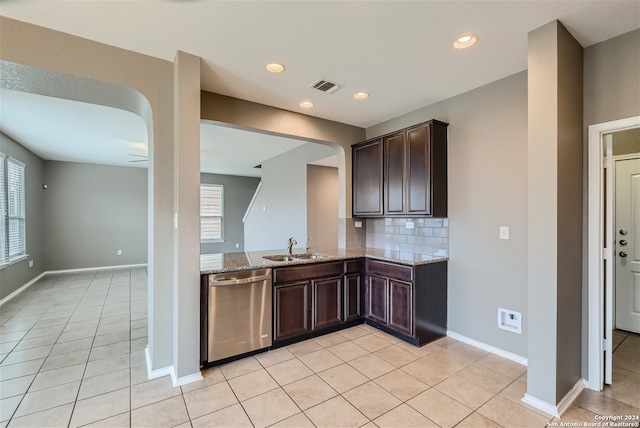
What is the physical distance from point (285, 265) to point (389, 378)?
1385 mm

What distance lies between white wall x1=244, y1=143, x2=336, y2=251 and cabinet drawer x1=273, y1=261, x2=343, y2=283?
1.93 meters

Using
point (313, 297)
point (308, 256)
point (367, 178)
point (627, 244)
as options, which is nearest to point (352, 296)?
point (313, 297)

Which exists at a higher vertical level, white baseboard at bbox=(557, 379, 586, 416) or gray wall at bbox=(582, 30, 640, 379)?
gray wall at bbox=(582, 30, 640, 379)

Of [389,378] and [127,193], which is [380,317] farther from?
[127,193]

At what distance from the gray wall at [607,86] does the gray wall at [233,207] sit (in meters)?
8.66

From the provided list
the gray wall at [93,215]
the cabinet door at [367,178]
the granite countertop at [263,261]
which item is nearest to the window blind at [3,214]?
the gray wall at [93,215]

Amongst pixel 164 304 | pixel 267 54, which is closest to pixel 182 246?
pixel 164 304

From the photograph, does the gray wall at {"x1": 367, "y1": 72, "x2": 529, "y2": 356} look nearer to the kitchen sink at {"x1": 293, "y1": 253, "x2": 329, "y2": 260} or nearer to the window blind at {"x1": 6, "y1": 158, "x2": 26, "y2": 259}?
the kitchen sink at {"x1": 293, "y1": 253, "x2": 329, "y2": 260}

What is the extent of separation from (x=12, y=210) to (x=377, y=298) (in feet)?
21.2

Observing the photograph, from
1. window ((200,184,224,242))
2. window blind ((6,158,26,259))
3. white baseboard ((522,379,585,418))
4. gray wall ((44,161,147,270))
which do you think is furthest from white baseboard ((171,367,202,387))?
window ((200,184,224,242))

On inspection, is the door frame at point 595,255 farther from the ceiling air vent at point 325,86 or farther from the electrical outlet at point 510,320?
the ceiling air vent at point 325,86

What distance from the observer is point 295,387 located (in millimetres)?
2301

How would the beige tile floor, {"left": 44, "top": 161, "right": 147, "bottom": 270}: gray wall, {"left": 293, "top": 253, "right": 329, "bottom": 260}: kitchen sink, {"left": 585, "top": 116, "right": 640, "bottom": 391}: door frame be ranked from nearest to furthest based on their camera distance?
the beige tile floor
{"left": 585, "top": 116, "right": 640, "bottom": 391}: door frame
{"left": 293, "top": 253, "right": 329, "bottom": 260}: kitchen sink
{"left": 44, "top": 161, "right": 147, "bottom": 270}: gray wall

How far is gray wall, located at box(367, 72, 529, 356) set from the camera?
2.69 meters
